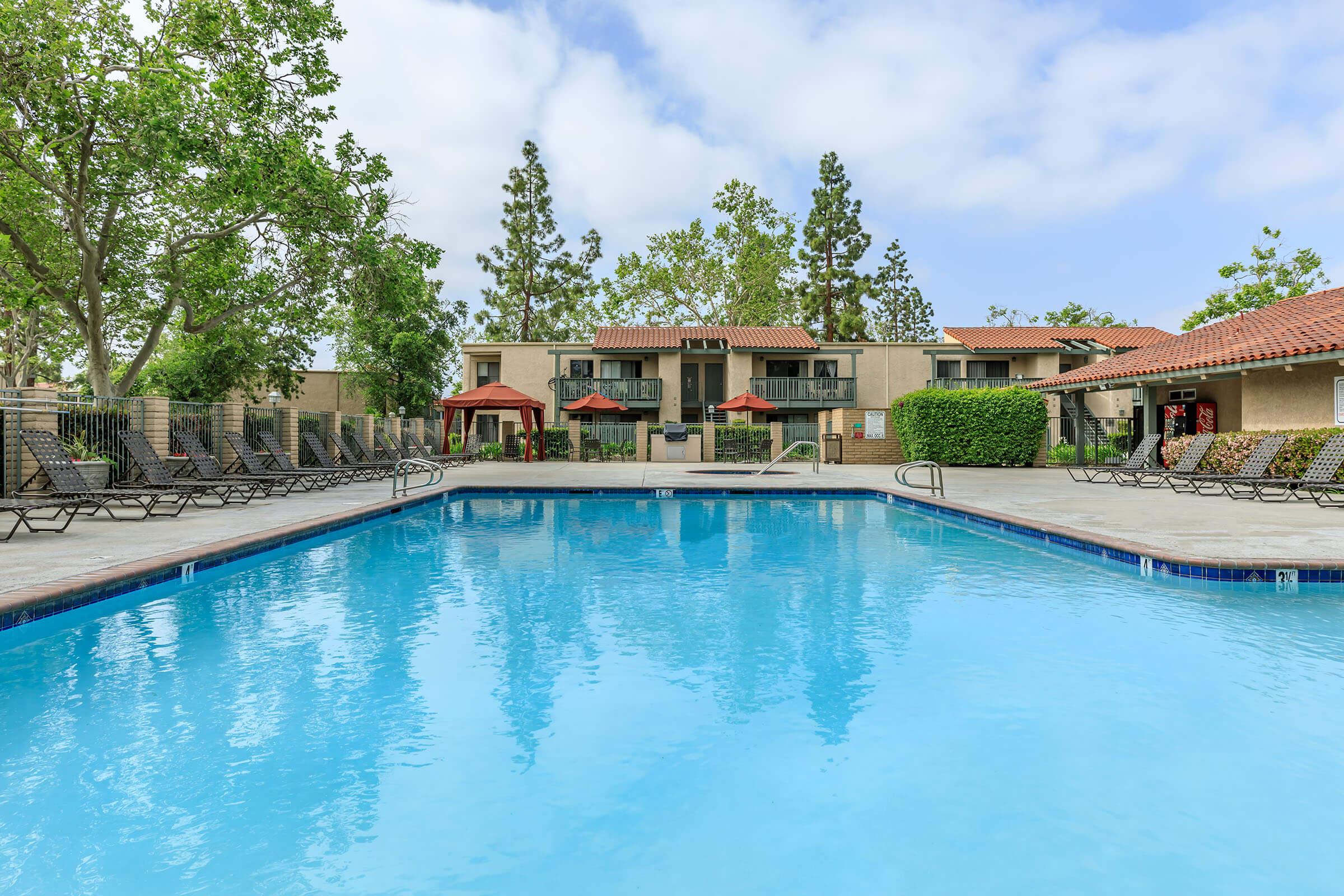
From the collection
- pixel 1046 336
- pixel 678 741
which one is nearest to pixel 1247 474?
pixel 678 741

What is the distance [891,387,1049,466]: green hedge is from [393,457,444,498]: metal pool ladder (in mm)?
14265

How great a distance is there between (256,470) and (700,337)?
2413 centimetres

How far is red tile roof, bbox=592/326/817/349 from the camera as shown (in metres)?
33.9

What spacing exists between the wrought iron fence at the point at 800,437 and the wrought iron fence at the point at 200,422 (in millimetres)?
18573

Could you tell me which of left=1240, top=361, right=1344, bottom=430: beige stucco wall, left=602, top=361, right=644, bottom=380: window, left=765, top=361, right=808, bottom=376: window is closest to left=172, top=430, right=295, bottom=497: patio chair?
left=1240, top=361, right=1344, bottom=430: beige stucco wall

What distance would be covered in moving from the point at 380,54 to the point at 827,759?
2146 cm

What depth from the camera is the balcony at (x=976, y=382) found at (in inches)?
1348

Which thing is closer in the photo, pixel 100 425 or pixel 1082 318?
pixel 100 425

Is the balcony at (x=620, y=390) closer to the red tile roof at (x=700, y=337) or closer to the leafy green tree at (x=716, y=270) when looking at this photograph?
the red tile roof at (x=700, y=337)

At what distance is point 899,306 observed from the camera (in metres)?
55.3

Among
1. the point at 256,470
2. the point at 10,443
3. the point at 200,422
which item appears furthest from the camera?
the point at 200,422

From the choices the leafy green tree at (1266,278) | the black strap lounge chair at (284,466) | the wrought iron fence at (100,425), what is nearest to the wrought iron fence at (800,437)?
the black strap lounge chair at (284,466)

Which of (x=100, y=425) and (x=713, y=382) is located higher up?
(x=713, y=382)

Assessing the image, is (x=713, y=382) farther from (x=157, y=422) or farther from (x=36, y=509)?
(x=36, y=509)
